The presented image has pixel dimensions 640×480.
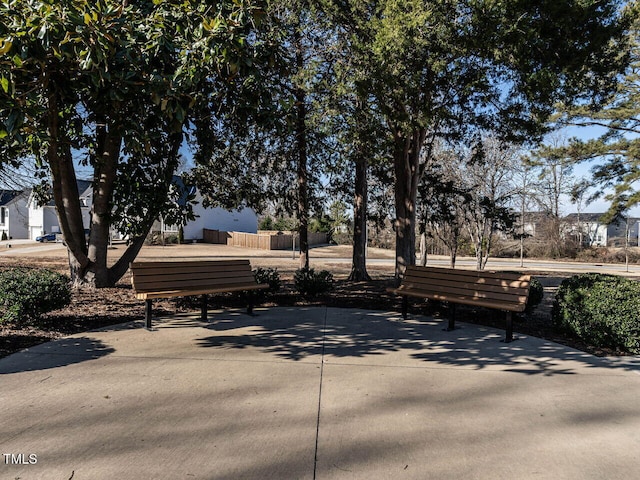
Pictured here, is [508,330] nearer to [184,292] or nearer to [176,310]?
[184,292]

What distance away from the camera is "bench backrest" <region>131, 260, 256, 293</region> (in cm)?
600

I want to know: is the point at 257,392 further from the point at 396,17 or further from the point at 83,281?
the point at 83,281

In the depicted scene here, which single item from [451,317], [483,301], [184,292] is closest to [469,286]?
[483,301]

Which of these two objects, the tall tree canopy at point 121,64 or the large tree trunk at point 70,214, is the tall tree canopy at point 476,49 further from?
the large tree trunk at point 70,214

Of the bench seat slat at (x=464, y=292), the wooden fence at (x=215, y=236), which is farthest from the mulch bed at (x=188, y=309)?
the wooden fence at (x=215, y=236)

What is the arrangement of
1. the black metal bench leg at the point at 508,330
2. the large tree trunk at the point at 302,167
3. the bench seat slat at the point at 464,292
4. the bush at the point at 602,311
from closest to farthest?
the bush at the point at 602,311 < the black metal bench leg at the point at 508,330 < the bench seat slat at the point at 464,292 < the large tree trunk at the point at 302,167

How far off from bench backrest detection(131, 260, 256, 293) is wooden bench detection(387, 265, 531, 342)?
273 centimetres

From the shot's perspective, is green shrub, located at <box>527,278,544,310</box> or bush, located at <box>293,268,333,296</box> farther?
bush, located at <box>293,268,333,296</box>

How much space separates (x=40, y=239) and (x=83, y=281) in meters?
43.2

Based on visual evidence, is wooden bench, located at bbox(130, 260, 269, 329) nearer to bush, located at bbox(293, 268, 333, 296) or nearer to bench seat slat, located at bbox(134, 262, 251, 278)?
bench seat slat, located at bbox(134, 262, 251, 278)

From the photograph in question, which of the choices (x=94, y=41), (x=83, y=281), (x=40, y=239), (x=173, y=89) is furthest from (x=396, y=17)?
(x=40, y=239)

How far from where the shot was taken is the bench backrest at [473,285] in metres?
5.80

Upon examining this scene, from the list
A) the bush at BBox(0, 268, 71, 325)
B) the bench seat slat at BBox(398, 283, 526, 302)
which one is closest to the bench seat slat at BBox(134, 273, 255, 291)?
the bush at BBox(0, 268, 71, 325)

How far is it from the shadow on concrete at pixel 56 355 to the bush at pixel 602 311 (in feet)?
19.3
